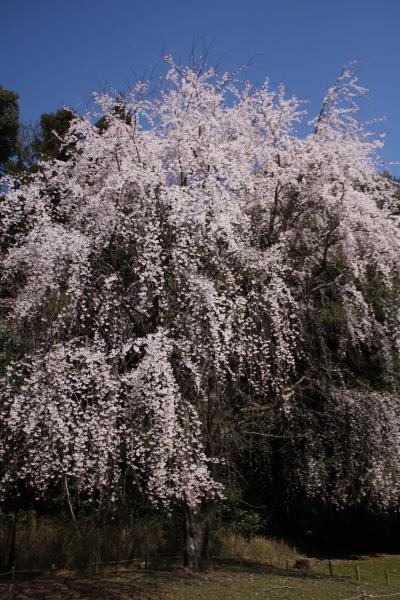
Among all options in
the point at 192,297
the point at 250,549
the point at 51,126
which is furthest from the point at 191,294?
the point at 51,126

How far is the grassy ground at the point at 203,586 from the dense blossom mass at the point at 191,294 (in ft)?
3.71

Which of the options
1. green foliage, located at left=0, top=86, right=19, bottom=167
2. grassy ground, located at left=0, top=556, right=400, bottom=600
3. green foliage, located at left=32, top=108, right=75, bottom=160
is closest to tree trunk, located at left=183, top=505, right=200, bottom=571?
grassy ground, located at left=0, top=556, right=400, bottom=600

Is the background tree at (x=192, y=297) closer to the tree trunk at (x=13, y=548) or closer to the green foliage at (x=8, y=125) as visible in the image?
the tree trunk at (x=13, y=548)

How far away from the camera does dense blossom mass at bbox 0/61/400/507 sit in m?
6.67

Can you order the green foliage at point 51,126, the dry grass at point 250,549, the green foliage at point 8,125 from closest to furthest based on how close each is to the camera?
the dry grass at point 250,549 < the green foliage at point 51,126 < the green foliage at point 8,125

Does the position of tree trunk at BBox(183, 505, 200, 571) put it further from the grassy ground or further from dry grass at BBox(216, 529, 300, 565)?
dry grass at BBox(216, 529, 300, 565)

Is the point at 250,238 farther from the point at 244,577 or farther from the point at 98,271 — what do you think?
the point at 244,577

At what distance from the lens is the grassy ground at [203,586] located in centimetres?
680

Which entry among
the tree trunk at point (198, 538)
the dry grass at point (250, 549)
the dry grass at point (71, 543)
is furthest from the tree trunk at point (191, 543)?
the dry grass at point (250, 549)

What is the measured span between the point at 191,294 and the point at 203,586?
13.0ft

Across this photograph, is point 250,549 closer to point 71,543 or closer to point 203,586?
point 71,543

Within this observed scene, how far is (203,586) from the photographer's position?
7.45 m

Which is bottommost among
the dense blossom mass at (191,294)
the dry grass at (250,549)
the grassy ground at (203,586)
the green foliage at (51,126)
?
the grassy ground at (203,586)

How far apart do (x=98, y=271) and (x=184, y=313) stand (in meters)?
1.36
